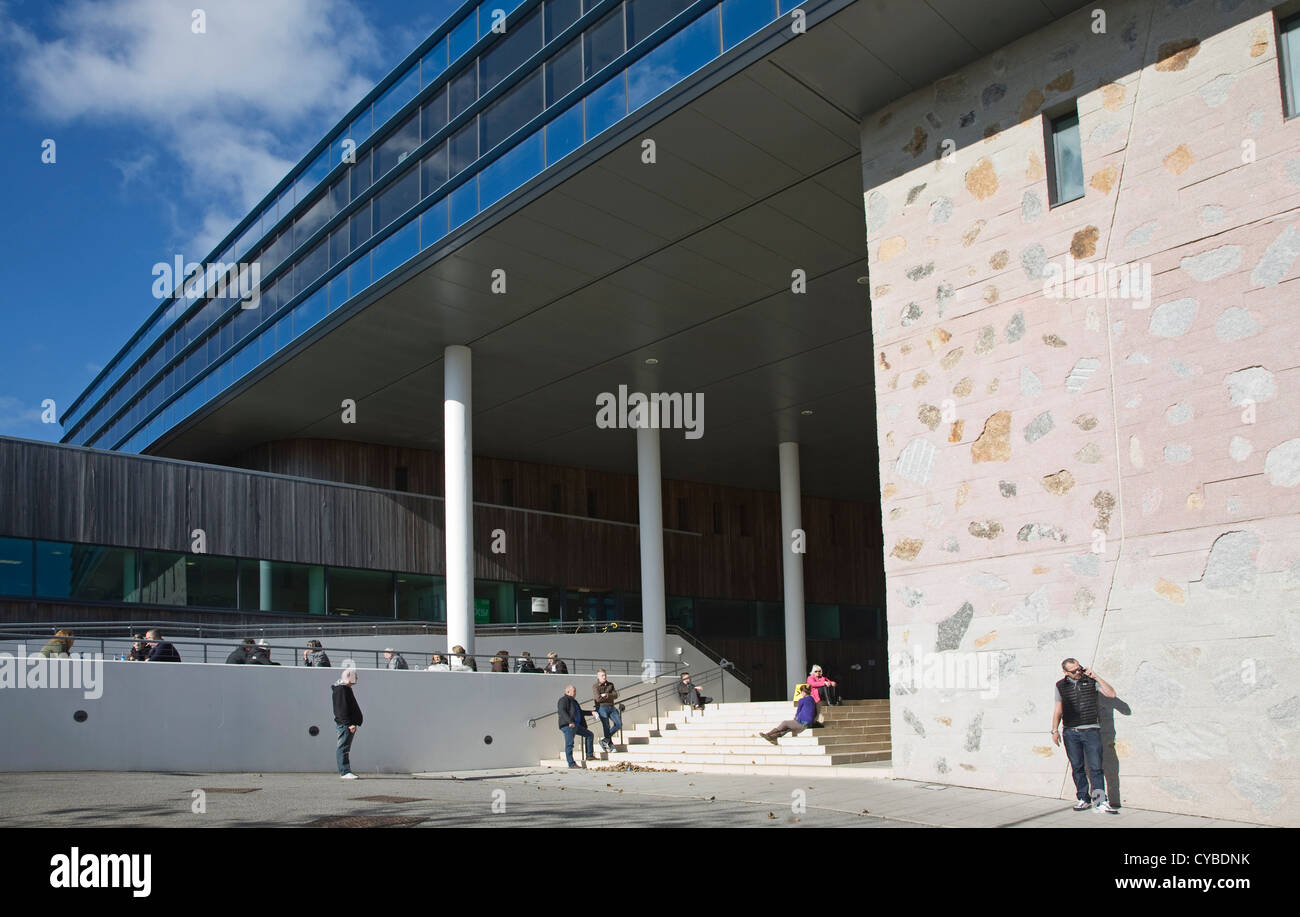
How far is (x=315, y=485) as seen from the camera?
31344 mm

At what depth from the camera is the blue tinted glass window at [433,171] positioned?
23141mm

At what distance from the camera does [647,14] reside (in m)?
18.4

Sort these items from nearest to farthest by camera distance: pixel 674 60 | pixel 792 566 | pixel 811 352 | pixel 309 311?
pixel 674 60 < pixel 309 311 < pixel 811 352 < pixel 792 566

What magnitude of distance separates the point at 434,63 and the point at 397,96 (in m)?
1.47

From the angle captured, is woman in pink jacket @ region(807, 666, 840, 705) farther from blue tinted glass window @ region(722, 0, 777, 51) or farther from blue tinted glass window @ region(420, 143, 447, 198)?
blue tinted glass window @ region(420, 143, 447, 198)

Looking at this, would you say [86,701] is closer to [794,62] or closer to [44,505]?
[44,505]

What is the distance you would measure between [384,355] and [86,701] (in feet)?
37.7

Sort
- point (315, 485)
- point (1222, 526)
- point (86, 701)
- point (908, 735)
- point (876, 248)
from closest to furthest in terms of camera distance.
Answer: point (1222, 526) → point (908, 735) → point (876, 248) → point (86, 701) → point (315, 485)

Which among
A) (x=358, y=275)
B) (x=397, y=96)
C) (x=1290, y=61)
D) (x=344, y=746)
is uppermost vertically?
(x=397, y=96)

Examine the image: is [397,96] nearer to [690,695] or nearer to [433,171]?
[433,171]

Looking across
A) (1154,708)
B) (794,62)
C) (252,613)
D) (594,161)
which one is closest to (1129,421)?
(1154,708)

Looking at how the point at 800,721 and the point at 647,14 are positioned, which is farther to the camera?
the point at 800,721

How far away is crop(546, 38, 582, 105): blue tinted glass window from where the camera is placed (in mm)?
19875

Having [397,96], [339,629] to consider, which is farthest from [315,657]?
[397,96]
